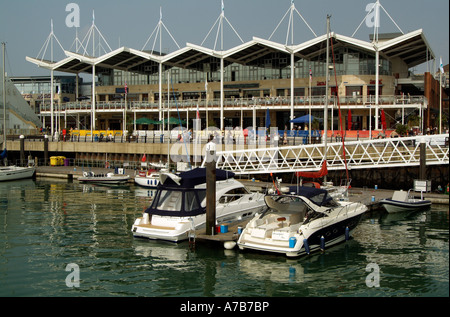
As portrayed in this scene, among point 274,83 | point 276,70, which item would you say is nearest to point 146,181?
point 274,83

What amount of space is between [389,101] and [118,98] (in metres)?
45.7

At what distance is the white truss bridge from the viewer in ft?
115

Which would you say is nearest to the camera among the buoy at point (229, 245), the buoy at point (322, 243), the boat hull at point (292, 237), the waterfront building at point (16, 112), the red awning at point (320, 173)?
the boat hull at point (292, 237)

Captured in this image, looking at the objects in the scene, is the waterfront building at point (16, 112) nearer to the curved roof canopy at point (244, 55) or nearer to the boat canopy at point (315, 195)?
the curved roof canopy at point (244, 55)

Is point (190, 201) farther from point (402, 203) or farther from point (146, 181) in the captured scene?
point (146, 181)

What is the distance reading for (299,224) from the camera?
70.9ft

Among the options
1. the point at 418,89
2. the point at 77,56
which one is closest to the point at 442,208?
the point at 418,89

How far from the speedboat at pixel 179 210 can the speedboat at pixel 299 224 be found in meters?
2.90

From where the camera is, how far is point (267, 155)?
1634 inches

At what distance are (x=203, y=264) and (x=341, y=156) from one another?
21.0 metres

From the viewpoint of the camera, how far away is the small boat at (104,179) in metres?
44.6
